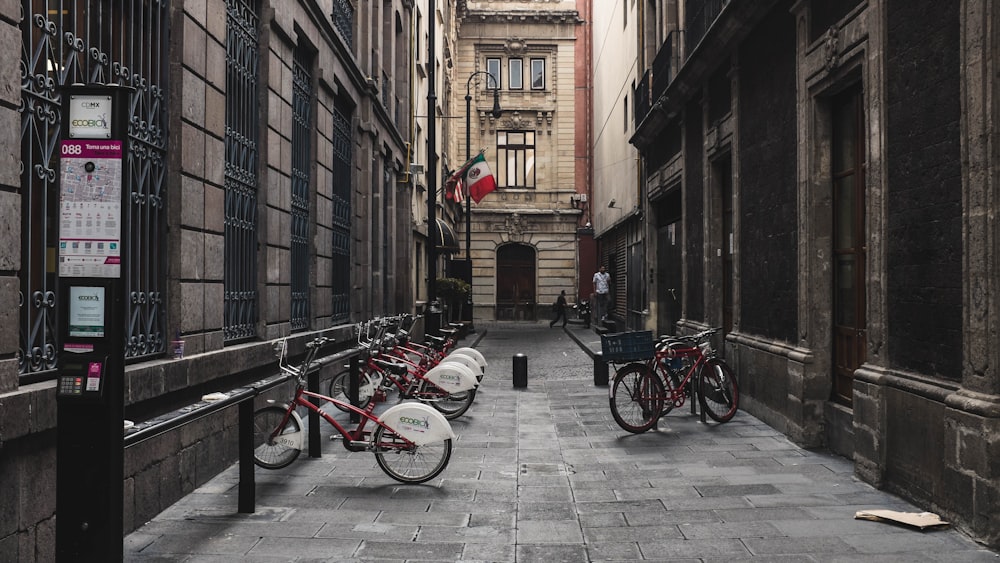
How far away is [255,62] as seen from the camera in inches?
352

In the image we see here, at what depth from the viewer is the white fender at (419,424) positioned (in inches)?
266

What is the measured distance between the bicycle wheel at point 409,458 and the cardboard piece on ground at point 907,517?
313cm

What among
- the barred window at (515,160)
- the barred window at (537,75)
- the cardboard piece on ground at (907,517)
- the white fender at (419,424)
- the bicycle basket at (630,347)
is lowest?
the cardboard piece on ground at (907,517)

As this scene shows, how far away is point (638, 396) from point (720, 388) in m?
1.19

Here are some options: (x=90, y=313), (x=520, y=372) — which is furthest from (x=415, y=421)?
(x=520, y=372)

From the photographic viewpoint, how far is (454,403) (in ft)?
34.9

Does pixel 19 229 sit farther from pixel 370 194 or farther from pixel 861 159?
pixel 370 194

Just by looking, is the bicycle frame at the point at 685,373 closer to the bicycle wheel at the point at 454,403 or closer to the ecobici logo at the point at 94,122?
the bicycle wheel at the point at 454,403

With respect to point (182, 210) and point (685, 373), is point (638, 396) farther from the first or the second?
point (182, 210)

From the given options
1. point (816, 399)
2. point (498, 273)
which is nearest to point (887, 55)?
point (816, 399)

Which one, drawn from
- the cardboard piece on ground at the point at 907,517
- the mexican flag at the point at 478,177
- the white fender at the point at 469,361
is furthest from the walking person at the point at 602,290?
the cardboard piece on ground at the point at 907,517

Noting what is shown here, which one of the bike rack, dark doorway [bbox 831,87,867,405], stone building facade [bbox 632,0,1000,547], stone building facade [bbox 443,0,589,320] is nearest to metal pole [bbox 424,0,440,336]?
stone building facade [bbox 632,0,1000,547]

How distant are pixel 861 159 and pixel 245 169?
597cm

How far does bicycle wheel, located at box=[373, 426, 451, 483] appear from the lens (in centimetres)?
690
